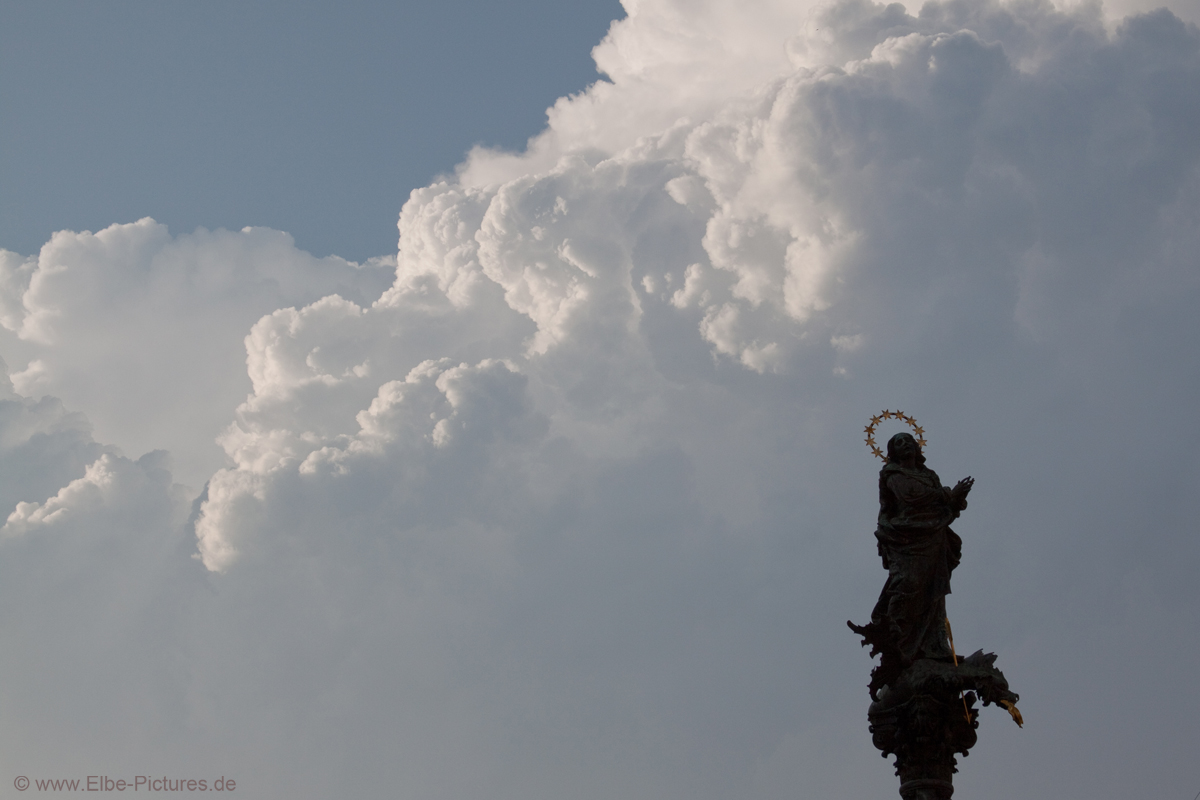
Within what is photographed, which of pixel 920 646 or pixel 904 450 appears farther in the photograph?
pixel 904 450

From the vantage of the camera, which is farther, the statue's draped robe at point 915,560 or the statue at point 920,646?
the statue's draped robe at point 915,560

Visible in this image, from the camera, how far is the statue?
69.8 feet

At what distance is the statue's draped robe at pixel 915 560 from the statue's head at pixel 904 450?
0.25 meters

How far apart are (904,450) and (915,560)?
2294 millimetres

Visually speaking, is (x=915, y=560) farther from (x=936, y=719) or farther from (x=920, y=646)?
(x=936, y=719)

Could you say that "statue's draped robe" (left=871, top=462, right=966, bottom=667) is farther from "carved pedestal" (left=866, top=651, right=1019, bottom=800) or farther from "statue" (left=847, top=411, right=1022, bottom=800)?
"carved pedestal" (left=866, top=651, right=1019, bottom=800)

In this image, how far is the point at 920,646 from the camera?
22297 mm

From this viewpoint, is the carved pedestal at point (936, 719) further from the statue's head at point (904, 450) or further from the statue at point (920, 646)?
the statue's head at point (904, 450)

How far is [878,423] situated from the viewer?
80.5ft

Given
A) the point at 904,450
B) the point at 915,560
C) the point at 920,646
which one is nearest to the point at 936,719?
the point at 920,646

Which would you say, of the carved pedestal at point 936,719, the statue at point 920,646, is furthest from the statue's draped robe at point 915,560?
the carved pedestal at point 936,719

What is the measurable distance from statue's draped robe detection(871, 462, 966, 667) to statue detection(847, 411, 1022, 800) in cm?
2

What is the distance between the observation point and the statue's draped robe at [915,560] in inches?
882

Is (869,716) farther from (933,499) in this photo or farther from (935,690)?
(933,499)
